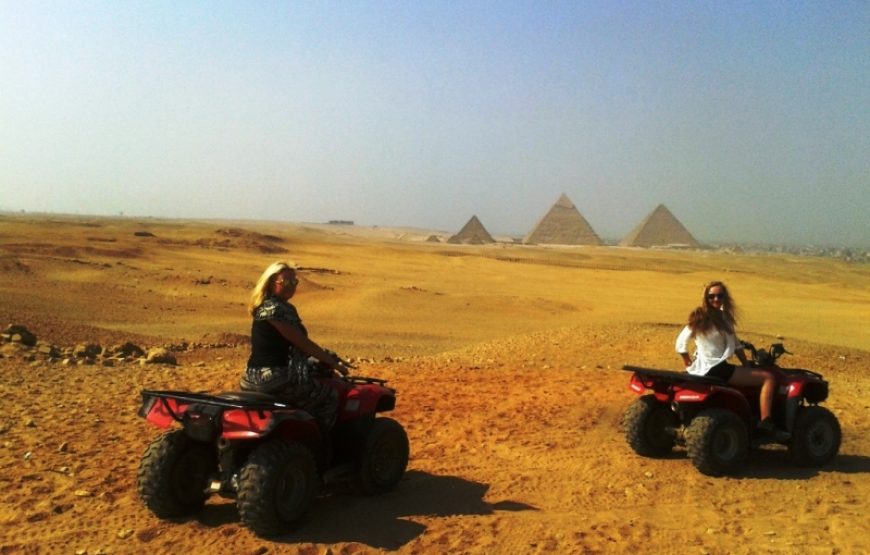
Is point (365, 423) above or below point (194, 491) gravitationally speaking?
above

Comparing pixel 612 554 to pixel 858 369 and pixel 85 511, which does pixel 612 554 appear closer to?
pixel 85 511

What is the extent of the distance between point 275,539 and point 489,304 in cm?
2348

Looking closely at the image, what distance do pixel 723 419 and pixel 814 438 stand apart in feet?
3.67

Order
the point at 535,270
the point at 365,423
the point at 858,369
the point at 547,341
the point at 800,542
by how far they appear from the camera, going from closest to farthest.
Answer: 1. the point at 800,542
2. the point at 365,423
3. the point at 858,369
4. the point at 547,341
5. the point at 535,270

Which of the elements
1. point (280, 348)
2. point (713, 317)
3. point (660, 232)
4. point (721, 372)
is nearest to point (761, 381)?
point (721, 372)

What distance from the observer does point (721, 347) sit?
661 centimetres

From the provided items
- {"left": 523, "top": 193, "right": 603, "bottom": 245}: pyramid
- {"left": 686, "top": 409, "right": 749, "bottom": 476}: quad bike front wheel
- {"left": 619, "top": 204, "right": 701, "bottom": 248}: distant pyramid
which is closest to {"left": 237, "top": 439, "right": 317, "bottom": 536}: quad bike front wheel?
{"left": 686, "top": 409, "right": 749, "bottom": 476}: quad bike front wheel

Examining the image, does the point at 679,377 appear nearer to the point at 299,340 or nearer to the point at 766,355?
the point at 766,355

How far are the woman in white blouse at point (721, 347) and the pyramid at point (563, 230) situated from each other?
379 ft

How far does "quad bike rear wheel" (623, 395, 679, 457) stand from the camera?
274 inches

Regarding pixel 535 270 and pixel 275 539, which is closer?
pixel 275 539

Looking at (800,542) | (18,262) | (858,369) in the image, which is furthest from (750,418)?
(18,262)

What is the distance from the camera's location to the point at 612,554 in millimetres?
4707

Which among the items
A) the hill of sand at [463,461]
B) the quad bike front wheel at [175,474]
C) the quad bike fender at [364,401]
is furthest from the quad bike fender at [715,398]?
the quad bike front wheel at [175,474]
